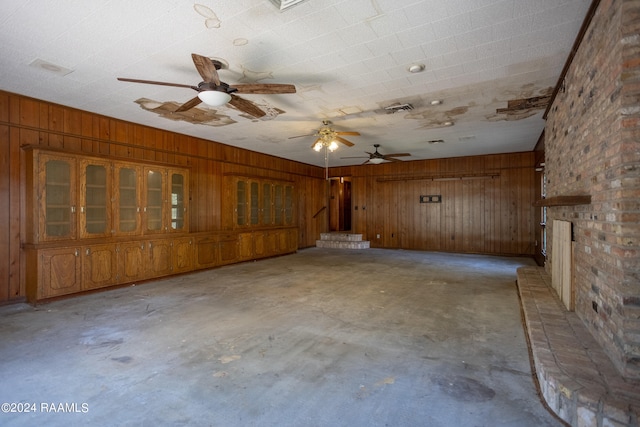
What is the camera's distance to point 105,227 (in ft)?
16.7

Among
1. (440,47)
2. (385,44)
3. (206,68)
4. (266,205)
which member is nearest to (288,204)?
(266,205)

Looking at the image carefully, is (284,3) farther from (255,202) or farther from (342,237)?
(342,237)

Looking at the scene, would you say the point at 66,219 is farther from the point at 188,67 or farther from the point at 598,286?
the point at 598,286

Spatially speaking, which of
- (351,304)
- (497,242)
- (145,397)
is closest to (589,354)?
(351,304)

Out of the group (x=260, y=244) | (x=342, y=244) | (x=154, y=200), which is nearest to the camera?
(x=154, y=200)

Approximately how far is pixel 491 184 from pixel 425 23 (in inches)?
303

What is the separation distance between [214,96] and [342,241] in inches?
315

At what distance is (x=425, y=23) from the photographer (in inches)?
109

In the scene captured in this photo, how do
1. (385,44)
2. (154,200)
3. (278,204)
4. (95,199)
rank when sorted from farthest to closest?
1. (278,204)
2. (154,200)
3. (95,199)
4. (385,44)

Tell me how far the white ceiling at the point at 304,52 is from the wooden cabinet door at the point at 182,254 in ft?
7.81

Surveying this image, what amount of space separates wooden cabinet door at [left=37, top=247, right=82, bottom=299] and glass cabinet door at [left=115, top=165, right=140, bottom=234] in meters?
0.77

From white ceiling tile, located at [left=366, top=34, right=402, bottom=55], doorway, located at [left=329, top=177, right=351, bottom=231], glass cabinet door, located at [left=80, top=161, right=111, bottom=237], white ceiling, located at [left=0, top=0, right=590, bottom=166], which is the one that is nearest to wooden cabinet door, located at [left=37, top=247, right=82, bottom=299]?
glass cabinet door, located at [left=80, top=161, right=111, bottom=237]

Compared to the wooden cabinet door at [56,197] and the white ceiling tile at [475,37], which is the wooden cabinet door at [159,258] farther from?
the white ceiling tile at [475,37]

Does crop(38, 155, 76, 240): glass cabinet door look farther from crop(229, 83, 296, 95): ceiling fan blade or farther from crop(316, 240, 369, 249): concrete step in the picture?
crop(316, 240, 369, 249): concrete step
